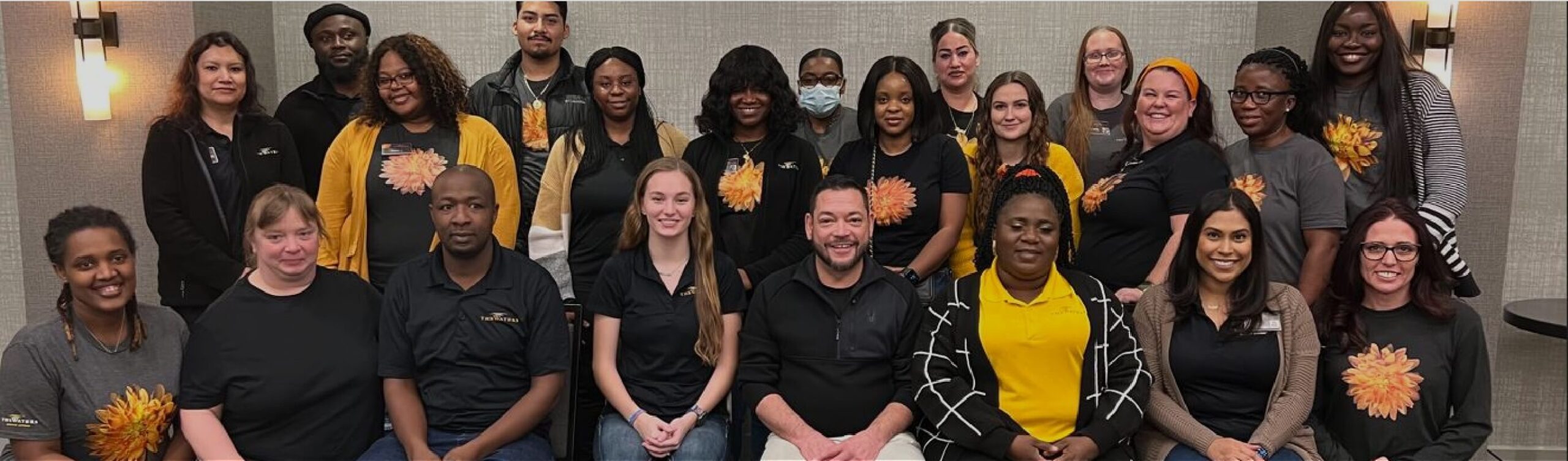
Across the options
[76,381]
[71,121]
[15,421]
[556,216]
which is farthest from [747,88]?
[71,121]

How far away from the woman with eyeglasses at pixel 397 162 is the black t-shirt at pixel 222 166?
1.11 feet

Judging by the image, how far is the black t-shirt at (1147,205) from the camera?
3.38 meters

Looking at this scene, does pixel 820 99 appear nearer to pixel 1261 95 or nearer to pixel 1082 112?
pixel 1082 112

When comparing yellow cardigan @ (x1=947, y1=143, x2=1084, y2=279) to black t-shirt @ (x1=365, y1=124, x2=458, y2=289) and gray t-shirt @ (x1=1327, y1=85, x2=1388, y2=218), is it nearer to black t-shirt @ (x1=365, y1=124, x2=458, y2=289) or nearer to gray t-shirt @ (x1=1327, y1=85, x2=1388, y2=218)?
gray t-shirt @ (x1=1327, y1=85, x2=1388, y2=218)

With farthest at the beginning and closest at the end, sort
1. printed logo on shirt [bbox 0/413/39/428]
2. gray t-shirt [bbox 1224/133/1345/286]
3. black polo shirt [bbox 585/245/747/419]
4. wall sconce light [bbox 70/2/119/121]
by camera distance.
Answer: wall sconce light [bbox 70/2/119/121], gray t-shirt [bbox 1224/133/1345/286], black polo shirt [bbox 585/245/747/419], printed logo on shirt [bbox 0/413/39/428]

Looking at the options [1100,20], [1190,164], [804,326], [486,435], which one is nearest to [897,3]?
[1100,20]

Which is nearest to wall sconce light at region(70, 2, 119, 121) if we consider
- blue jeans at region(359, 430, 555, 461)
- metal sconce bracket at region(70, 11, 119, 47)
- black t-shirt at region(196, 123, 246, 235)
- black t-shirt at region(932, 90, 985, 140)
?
metal sconce bracket at region(70, 11, 119, 47)

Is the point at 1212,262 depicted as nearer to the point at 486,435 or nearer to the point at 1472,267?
the point at 1472,267

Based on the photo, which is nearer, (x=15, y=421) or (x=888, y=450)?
(x=15, y=421)

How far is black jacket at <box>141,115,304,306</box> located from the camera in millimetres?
3588

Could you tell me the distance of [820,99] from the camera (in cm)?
403

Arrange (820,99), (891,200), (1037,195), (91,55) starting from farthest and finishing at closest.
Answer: (91,55) → (820,99) → (891,200) → (1037,195)

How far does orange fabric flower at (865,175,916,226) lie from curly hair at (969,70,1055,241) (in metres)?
0.23

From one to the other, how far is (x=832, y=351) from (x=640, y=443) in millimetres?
578
